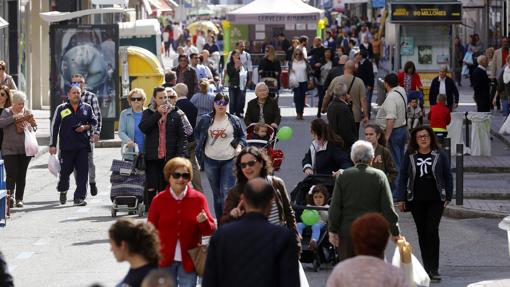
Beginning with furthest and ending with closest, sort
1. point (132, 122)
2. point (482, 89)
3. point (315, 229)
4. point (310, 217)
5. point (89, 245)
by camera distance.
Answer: point (482, 89) < point (132, 122) < point (89, 245) < point (315, 229) < point (310, 217)

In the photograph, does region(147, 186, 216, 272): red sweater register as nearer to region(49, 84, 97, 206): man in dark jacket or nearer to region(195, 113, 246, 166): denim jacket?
region(195, 113, 246, 166): denim jacket

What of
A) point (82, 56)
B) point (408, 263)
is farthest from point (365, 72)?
point (408, 263)

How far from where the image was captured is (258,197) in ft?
27.6

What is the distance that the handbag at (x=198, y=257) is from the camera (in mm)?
10227

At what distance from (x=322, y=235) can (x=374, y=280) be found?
6.81 metres

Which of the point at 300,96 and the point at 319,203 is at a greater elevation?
the point at 300,96

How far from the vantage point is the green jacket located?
1150 cm

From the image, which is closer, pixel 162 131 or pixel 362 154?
pixel 362 154

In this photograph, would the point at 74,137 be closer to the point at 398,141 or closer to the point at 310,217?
the point at 398,141

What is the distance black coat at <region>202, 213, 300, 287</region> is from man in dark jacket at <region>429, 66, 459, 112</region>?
63.4 ft

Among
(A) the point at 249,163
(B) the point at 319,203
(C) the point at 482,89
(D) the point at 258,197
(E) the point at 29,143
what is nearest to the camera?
(D) the point at 258,197

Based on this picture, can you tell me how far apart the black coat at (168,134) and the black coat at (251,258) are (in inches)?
309

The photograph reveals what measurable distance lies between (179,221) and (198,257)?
29cm

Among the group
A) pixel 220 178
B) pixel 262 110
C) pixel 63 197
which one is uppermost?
pixel 262 110
